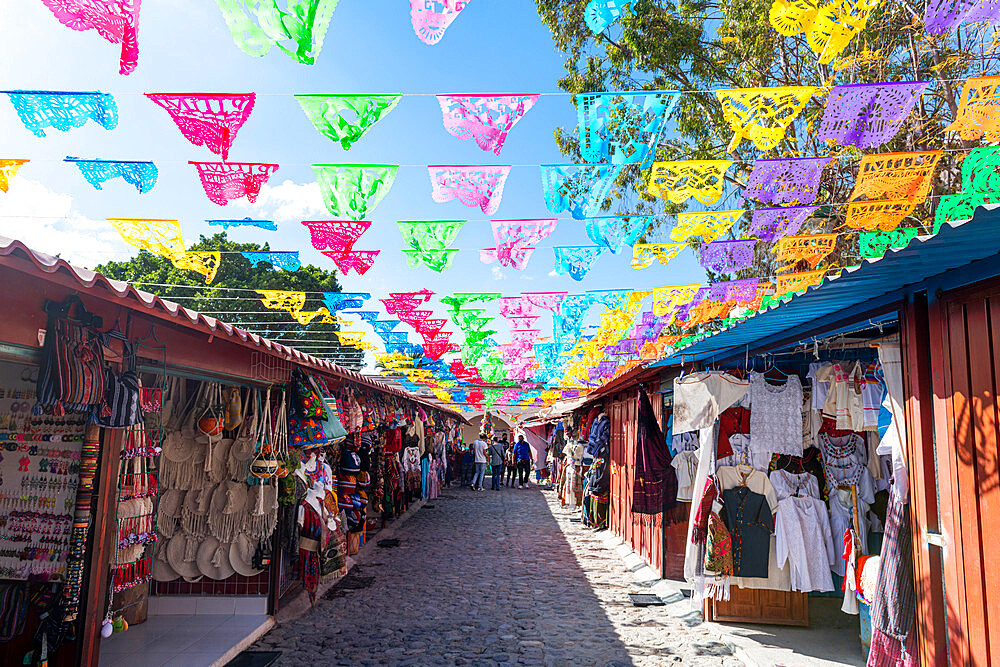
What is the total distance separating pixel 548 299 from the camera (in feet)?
32.7

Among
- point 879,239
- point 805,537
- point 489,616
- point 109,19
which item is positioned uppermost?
point 109,19

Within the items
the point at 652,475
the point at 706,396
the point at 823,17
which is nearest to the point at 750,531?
the point at 706,396

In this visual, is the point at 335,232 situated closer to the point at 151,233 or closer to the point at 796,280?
the point at 151,233

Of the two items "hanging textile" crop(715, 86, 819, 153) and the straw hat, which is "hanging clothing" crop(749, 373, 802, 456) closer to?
"hanging textile" crop(715, 86, 819, 153)

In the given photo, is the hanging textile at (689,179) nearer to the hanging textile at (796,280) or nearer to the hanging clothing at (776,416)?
the hanging clothing at (776,416)

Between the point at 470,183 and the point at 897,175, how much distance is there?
12.9 feet

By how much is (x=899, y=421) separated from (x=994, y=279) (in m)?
1.08

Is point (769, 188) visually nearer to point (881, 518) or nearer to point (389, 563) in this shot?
point (881, 518)

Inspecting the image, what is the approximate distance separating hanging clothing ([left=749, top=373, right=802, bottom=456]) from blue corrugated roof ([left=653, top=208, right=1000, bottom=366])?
451 millimetres

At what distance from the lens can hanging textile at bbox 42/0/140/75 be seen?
353cm

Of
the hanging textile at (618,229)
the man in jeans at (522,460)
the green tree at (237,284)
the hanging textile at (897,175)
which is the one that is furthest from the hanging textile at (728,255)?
the man in jeans at (522,460)

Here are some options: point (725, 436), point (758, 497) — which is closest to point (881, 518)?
point (758, 497)

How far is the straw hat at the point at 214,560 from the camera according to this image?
21.5 ft

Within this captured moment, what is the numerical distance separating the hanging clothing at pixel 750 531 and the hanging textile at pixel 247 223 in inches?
224
